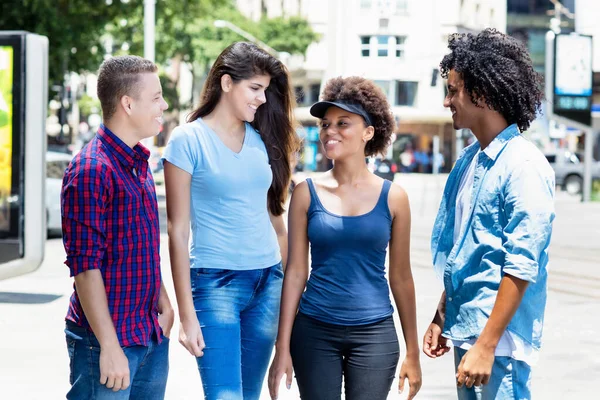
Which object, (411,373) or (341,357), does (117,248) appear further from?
(411,373)

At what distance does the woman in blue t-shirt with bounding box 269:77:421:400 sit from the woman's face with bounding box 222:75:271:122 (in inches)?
10.6

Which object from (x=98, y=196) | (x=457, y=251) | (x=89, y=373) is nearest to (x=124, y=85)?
(x=98, y=196)

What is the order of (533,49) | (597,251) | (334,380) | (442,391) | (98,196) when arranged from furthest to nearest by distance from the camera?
(533,49)
(597,251)
(442,391)
(334,380)
(98,196)

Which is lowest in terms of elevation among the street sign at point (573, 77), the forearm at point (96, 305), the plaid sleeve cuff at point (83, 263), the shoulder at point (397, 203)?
the forearm at point (96, 305)

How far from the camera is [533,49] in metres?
71.2

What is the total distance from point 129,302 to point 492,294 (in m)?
1.11

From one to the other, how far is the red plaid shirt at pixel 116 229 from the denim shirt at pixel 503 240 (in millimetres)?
946

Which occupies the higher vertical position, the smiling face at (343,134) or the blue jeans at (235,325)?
the smiling face at (343,134)

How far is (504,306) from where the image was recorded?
3119 millimetres

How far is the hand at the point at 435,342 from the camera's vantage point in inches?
140

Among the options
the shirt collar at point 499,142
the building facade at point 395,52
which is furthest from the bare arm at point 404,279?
the building facade at point 395,52

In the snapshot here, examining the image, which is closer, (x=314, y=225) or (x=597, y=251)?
(x=314, y=225)

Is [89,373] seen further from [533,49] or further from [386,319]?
[533,49]

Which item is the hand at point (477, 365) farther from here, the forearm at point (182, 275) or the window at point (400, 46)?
the window at point (400, 46)
